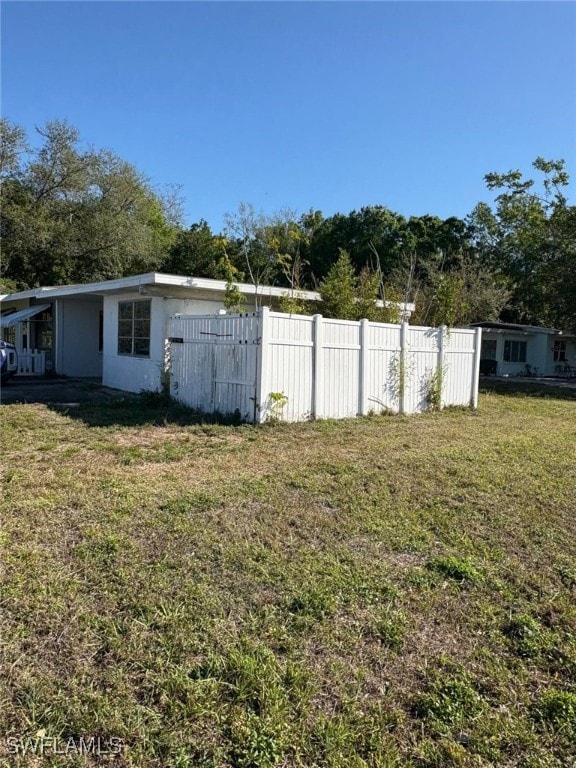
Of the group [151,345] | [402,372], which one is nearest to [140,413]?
[151,345]

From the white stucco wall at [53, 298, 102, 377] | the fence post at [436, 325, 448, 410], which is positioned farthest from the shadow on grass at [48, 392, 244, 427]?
the white stucco wall at [53, 298, 102, 377]

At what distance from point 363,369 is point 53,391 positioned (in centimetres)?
718

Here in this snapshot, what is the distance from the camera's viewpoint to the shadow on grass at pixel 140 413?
8250 millimetres

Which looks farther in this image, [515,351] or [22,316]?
[515,351]

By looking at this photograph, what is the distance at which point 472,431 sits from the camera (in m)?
8.60

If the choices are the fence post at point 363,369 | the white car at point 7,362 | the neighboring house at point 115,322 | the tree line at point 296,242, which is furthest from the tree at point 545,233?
the white car at point 7,362

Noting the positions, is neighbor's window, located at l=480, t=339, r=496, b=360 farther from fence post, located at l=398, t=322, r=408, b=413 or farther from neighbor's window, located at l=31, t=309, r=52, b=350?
neighbor's window, located at l=31, t=309, r=52, b=350

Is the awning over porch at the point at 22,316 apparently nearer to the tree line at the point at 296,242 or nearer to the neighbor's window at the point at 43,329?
the neighbor's window at the point at 43,329

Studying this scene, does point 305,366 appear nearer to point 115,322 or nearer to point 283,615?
point 283,615

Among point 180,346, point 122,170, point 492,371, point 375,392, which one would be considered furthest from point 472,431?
point 122,170

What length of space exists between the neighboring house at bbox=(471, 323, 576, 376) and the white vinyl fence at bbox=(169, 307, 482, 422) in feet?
62.1

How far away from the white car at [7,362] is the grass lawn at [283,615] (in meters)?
8.75

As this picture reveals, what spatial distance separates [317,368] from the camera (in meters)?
8.84

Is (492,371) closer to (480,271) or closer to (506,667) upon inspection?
(480,271)
